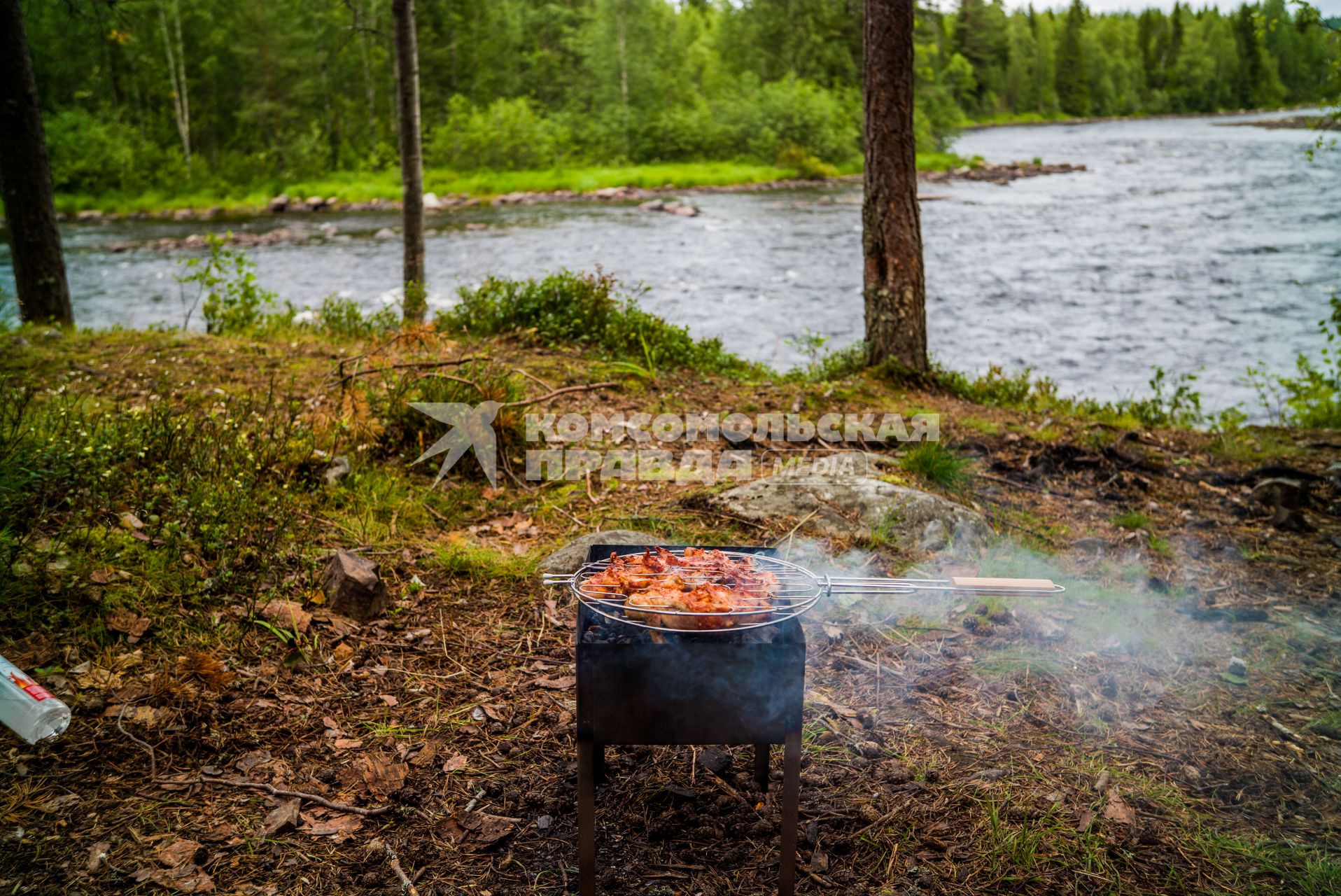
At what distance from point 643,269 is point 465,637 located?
46.5 ft

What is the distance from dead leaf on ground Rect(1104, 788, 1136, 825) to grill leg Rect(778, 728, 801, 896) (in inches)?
47.0

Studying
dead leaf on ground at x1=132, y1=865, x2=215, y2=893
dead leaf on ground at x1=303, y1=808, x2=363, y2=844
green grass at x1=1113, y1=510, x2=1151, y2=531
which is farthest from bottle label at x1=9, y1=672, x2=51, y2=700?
green grass at x1=1113, y1=510, x2=1151, y2=531

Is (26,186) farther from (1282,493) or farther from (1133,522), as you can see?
(1282,493)

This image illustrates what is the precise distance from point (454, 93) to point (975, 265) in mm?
33505

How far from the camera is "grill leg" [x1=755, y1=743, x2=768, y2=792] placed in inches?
122

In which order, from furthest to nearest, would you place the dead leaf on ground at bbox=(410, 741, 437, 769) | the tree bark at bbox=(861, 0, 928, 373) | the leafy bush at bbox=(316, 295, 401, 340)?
the leafy bush at bbox=(316, 295, 401, 340), the tree bark at bbox=(861, 0, 928, 373), the dead leaf on ground at bbox=(410, 741, 437, 769)

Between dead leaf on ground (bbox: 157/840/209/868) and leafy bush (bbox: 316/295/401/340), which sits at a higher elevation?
leafy bush (bbox: 316/295/401/340)

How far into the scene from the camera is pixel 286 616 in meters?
3.89

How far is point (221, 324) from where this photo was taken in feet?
30.6

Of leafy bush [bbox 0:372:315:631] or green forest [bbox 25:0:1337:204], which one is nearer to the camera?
leafy bush [bbox 0:372:315:631]

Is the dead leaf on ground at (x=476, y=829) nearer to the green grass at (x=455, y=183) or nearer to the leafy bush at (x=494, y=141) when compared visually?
the green grass at (x=455, y=183)

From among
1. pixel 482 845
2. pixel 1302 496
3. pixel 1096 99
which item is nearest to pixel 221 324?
pixel 482 845

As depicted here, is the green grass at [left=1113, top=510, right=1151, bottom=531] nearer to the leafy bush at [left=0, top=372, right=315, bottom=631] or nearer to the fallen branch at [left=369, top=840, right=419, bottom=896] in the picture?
the fallen branch at [left=369, top=840, right=419, bottom=896]

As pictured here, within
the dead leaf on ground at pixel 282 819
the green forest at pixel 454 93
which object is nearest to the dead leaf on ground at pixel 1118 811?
the dead leaf on ground at pixel 282 819
